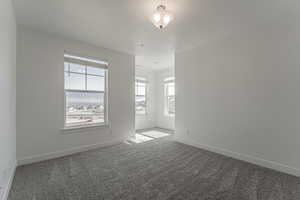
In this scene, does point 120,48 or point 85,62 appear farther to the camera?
point 120,48

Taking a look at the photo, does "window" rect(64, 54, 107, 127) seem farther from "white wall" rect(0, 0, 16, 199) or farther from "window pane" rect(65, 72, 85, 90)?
"white wall" rect(0, 0, 16, 199)

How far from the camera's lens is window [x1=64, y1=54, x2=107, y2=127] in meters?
3.39

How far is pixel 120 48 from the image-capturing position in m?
3.93

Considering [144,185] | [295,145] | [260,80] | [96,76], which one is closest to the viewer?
[144,185]

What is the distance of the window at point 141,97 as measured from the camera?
6227 mm

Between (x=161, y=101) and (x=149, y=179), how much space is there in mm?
4618

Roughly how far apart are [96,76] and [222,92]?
130 inches

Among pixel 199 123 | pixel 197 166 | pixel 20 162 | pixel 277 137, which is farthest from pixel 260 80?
pixel 20 162

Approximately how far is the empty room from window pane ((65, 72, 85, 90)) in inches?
1.0

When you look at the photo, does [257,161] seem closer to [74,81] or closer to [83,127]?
[83,127]

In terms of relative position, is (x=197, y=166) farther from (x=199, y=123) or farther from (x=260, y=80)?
(x=260, y=80)

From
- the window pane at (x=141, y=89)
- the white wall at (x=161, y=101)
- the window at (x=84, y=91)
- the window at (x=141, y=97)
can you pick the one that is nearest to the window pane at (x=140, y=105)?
the window at (x=141, y=97)

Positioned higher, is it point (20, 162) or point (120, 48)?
point (120, 48)

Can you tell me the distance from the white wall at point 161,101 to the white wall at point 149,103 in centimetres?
20
